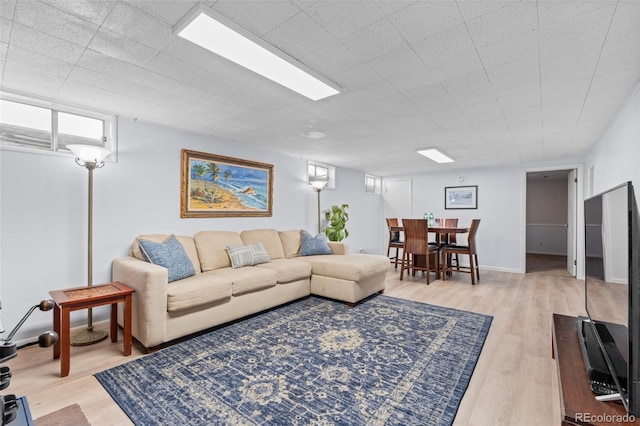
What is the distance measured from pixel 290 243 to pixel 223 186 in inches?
51.9

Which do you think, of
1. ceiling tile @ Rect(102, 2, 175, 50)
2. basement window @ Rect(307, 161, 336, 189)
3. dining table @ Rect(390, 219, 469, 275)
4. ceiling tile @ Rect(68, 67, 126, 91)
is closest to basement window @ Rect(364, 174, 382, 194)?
basement window @ Rect(307, 161, 336, 189)

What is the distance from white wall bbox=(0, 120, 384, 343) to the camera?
98.2 inches

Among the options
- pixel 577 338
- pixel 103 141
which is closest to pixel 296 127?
pixel 103 141

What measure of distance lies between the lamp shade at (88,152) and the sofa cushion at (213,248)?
1343mm

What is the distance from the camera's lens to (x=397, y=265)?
6.29 metres

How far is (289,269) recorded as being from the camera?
3561 mm

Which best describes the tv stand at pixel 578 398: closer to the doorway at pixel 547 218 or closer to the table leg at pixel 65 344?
the table leg at pixel 65 344

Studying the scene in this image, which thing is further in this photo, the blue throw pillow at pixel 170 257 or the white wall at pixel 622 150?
the blue throw pillow at pixel 170 257

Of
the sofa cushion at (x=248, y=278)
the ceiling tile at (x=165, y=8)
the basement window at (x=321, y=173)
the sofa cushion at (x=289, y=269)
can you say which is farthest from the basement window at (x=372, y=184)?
the ceiling tile at (x=165, y=8)

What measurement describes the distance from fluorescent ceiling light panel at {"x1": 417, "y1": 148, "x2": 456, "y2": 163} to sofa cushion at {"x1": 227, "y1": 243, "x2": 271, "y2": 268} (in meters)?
2.98

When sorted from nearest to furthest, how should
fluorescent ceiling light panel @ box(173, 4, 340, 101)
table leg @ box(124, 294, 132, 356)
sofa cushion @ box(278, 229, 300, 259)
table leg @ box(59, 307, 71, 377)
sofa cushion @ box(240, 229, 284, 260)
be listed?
fluorescent ceiling light panel @ box(173, 4, 340, 101), table leg @ box(59, 307, 71, 377), table leg @ box(124, 294, 132, 356), sofa cushion @ box(240, 229, 284, 260), sofa cushion @ box(278, 229, 300, 259)

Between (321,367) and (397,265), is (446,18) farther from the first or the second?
(397,265)

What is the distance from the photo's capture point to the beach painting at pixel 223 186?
371 centimetres

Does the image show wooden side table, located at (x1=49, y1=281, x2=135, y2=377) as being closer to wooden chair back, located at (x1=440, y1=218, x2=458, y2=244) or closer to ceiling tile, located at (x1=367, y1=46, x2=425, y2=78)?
ceiling tile, located at (x1=367, y1=46, x2=425, y2=78)
